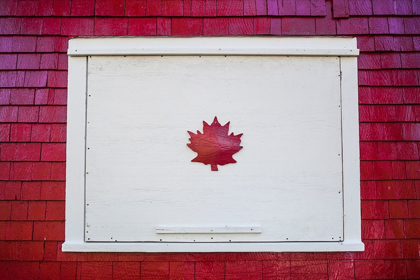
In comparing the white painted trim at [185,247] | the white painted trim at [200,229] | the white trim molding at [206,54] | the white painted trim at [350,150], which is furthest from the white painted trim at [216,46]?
the white painted trim at [185,247]

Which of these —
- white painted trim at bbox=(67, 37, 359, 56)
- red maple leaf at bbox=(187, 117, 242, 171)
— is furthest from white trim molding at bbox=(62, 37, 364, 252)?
red maple leaf at bbox=(187, 117, 242, 171)

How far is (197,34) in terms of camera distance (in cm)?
243

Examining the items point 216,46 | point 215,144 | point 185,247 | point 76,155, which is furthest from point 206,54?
point 185,247

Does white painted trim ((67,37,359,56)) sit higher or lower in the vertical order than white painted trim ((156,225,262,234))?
higher

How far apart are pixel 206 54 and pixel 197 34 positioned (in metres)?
0.18

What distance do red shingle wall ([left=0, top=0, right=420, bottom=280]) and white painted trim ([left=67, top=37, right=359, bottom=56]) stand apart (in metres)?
0.07

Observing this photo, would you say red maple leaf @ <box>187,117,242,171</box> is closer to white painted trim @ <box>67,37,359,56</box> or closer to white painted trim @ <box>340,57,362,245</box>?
white painted trim @ <box>67,37,359,56</box>

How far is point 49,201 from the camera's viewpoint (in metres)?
2.38

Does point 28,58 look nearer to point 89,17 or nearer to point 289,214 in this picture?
point 89,17

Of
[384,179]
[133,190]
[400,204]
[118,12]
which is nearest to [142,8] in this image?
[118,12]

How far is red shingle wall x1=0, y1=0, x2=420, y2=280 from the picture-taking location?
2.37m

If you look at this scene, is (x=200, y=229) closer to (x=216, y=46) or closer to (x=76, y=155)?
(x=76, y=155)

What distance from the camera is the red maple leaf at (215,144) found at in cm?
236

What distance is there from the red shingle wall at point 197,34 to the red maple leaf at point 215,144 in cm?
71
